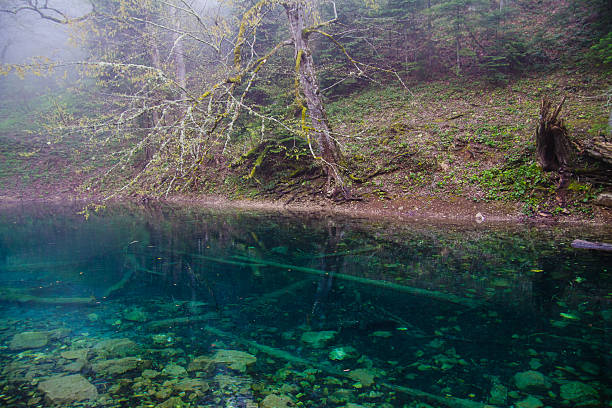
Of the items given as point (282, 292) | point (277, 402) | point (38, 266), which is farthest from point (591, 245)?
point (38, 266)

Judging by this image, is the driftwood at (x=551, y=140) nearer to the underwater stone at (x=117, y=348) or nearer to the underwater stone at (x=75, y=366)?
the underwater stone at (x=117, y=348)

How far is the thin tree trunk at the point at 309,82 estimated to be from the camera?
10.6 m

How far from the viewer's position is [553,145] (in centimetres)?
872

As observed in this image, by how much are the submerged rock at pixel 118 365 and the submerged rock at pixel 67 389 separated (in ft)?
0.48

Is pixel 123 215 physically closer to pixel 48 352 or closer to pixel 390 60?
pixel 48 352

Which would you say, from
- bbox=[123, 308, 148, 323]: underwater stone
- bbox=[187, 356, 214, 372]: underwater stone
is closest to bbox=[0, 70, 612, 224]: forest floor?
bbox=[123, 308, 148, 323]: underwater stone

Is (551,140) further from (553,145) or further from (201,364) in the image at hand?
(201,364)

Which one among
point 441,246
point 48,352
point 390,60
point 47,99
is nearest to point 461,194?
point 441,246

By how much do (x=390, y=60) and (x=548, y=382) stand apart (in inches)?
730

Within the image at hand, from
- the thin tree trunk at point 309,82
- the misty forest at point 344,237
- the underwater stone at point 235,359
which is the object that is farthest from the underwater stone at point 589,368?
the thin tree trunk at point 309,82

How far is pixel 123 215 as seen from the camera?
1256 cm

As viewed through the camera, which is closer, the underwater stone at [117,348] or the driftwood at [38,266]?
the underwater stone at [117,348]

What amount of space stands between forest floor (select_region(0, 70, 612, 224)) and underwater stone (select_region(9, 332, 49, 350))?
3.61 m

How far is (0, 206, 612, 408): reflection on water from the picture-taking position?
2.66 meters
